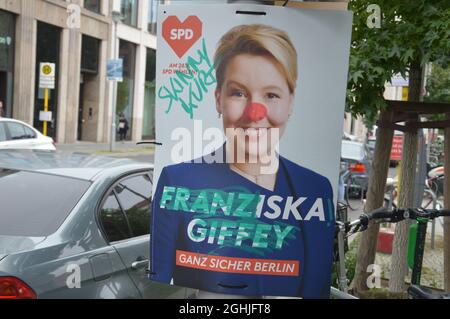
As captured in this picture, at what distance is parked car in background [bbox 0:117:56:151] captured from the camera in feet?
46.4

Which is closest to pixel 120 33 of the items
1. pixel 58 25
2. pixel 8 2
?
pixel 58 25

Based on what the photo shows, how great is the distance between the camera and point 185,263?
2.72 m

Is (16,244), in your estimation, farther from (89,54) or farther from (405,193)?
(89,54)

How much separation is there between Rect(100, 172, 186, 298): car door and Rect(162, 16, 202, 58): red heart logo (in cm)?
145

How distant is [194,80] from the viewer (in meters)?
2.67

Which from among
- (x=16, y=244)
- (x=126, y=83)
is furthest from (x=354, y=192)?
(x=126, y=83)

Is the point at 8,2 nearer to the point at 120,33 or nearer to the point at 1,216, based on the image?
the point at 120,33

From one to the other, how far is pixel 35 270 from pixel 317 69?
1.80 metres

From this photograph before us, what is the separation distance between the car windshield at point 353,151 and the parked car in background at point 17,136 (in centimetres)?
846

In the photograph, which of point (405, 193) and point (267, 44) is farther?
point (405, 193)

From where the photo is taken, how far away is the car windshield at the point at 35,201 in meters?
3.32

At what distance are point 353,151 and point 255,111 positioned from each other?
14.4 metres

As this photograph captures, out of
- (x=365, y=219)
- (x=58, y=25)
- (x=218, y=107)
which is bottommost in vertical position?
(x=365, y=219)

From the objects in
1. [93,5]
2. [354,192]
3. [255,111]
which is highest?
[93,5]
